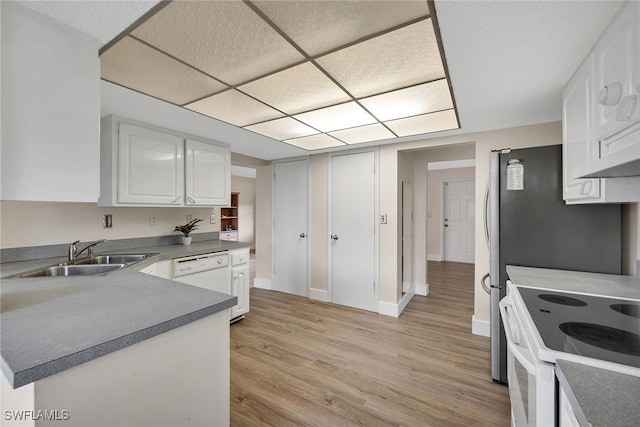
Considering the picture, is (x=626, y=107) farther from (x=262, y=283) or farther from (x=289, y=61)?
(x=262, y=283)

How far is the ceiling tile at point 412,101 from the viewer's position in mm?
1801

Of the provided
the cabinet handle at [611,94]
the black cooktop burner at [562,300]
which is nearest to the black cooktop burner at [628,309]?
the black cooktop burner at [562,300]

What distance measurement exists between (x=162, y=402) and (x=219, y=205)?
241 centimetres

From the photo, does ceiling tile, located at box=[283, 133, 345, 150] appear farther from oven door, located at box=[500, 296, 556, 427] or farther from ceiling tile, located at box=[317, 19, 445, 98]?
oven door, located at box=[500, 296, 556, 427]

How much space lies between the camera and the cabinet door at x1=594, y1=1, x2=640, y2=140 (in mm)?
890

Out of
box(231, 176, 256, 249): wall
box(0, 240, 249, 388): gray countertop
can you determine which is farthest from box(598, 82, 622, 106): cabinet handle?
box(231, 176, 256, 249): wall

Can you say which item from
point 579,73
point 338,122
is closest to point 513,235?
point 579,73

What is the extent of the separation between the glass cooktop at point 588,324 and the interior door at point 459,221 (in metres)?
5.59

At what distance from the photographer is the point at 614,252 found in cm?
165

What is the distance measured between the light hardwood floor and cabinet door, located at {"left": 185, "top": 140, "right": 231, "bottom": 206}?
1.48m

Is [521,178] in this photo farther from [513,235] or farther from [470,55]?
[470,55]

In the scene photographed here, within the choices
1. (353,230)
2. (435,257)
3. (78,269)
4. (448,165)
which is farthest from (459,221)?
(78,269)

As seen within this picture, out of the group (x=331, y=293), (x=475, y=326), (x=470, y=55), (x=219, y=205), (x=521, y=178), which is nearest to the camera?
(x=470, y=55)

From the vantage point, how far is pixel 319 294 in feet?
12.5
